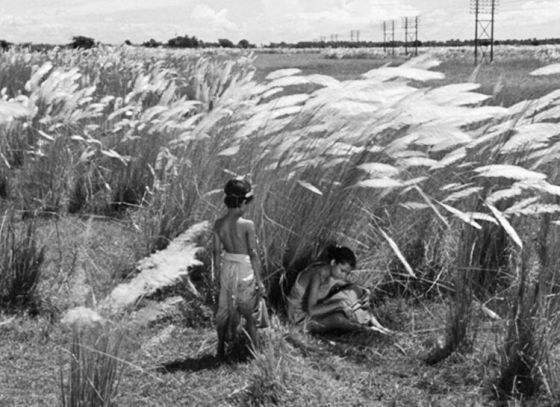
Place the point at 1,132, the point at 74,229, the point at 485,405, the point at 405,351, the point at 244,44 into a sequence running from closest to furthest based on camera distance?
the point at 485,405
the point at 405,351
the point at 74,229
the point at 1,132
the point at 244,44

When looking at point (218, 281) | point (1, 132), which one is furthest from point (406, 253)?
point (1, 132)

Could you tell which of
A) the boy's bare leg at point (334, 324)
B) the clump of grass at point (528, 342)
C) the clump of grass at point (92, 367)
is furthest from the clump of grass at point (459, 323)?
the clump of grass at point (92, 367)

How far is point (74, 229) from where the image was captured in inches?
194

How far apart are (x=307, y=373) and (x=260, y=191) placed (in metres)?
0.97

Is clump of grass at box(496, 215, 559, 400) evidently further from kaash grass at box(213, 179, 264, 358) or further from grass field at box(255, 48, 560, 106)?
grass field at box(255, 48, 560, 106)

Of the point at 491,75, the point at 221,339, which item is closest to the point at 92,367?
the point at 221,339

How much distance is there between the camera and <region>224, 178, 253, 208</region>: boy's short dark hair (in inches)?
126

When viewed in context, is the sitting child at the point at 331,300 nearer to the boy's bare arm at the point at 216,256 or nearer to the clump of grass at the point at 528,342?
the boy's bare arm at the point at 216,256

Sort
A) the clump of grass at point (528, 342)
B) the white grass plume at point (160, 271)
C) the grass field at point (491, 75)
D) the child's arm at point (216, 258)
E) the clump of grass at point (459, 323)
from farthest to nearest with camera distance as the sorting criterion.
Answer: the grass field at point (491, 75), the child's arm at point (216, 258), the clump of grass at point (459, 323), the clump of grass at point (528, 342), the white grass plume at point (160, 271)

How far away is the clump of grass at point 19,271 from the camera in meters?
3.58

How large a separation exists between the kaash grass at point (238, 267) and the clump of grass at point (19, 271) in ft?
2.93

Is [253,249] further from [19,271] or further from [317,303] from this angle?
[19,271]

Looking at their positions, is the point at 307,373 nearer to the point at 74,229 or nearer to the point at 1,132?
the point at 74,229

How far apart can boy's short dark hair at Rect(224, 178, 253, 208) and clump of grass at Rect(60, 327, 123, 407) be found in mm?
1077
